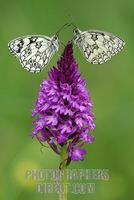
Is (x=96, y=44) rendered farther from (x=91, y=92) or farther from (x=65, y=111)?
(x=91, y=92)

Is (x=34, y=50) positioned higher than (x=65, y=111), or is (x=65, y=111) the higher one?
(x=34, y=50)

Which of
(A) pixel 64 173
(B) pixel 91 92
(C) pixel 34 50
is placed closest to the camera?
(A) pixel 64 173

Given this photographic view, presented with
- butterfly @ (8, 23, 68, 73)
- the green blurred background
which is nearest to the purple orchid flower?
butterfly @ (8, 23, 68, 73)

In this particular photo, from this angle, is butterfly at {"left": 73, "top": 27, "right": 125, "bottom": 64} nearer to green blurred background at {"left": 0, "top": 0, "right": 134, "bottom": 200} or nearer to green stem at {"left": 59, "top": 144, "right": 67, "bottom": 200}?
green stem at {"left": 59, "top": 144, "right": 67, "bottom": 200}

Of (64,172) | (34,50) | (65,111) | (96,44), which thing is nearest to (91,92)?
(96,44)

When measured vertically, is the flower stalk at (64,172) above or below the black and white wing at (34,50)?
below

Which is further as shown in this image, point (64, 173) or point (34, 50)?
point (34, 50)

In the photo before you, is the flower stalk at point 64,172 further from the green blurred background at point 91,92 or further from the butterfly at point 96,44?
the green blurred background at point 91,92

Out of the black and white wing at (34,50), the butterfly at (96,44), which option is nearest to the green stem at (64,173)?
the black and white wing at (34,50)
